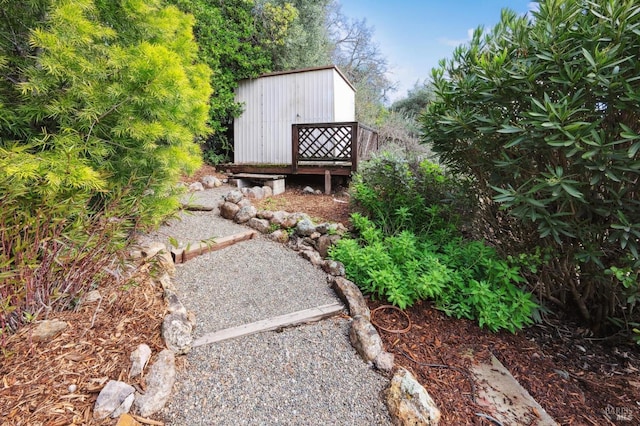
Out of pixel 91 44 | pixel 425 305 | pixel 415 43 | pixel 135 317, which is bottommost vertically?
pixel 425 305

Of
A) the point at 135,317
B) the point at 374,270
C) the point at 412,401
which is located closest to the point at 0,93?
the point at 135,317

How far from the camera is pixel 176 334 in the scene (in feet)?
4.70

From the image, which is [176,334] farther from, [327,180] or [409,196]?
[327,180]

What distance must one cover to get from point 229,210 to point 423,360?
8.63ft

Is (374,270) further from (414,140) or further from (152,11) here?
(414,140)

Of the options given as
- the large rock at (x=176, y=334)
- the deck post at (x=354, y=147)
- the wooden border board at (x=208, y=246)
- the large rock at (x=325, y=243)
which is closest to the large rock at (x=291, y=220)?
the wooden border board at (x=208, y=246)

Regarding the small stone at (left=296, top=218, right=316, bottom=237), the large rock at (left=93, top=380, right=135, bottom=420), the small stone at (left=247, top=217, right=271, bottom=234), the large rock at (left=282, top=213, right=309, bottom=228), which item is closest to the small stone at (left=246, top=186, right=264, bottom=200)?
the small stone at (left=247, top=217, right=271, bottom=234)

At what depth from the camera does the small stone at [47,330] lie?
1235 millimetres

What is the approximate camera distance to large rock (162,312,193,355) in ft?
4.61

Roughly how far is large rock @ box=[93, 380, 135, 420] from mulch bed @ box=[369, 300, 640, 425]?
4.48 ft

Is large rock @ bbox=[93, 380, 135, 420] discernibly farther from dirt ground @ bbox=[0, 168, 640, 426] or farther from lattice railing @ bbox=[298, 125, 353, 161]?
lattice railing @ bbox=[298, 125, 353, 161]

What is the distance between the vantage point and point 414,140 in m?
8.73

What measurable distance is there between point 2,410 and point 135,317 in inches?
21.2

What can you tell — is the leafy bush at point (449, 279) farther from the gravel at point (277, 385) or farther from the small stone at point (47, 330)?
the small stone at point (47, 330)
